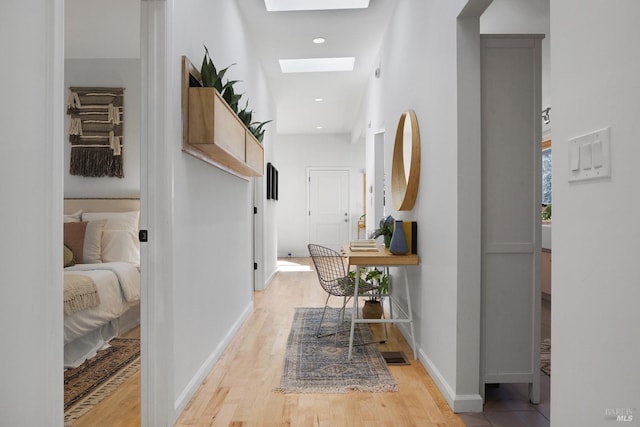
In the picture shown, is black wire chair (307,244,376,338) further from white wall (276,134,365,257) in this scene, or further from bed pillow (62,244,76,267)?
white wall (276,134,365,257)

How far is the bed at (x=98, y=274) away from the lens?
2629 millimetres

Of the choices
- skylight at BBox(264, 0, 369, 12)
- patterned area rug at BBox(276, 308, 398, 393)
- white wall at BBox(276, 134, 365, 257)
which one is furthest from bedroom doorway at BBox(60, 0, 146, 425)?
white wall at BBox(276, 134, 365, 257)

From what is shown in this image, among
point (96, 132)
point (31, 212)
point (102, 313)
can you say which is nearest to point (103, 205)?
point (96, 132)

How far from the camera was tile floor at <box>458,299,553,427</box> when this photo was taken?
6.09ft

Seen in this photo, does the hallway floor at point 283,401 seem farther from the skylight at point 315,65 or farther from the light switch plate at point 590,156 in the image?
the skylight at point 315,65

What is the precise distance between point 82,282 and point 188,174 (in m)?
1.30

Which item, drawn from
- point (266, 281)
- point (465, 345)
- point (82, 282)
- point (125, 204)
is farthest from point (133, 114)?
point (465, 345)

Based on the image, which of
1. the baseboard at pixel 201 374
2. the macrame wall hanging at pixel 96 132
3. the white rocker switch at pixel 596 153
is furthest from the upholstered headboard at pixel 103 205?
the white rocker switch at pixel 596 153

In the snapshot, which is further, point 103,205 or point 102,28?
point 103,205

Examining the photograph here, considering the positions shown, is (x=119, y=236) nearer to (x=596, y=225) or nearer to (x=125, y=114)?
(x=125, y=114)

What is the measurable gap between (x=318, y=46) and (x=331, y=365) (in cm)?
333

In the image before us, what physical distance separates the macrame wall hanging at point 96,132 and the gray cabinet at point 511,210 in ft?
11.2

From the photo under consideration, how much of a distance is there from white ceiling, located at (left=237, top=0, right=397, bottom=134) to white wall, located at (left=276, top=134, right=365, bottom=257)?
1900 millimetres

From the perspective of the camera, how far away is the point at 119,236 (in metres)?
3.46
